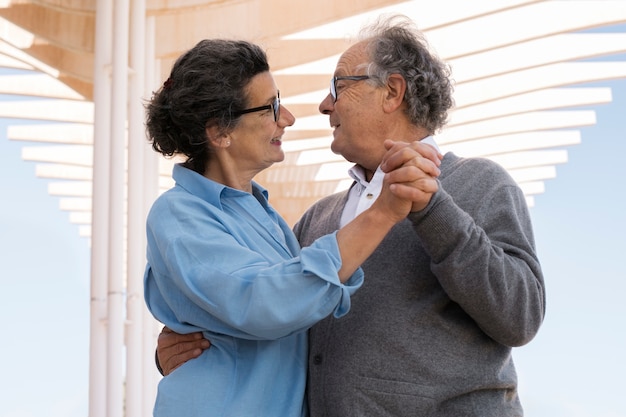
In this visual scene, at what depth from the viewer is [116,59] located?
422 inches

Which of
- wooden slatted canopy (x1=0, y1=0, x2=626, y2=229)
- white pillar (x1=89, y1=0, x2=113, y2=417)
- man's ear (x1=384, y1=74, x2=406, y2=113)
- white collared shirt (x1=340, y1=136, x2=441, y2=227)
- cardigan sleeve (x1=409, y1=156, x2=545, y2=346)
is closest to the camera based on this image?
cardigan sleeve (x1=409, y1=156, x2=545, y2=346)

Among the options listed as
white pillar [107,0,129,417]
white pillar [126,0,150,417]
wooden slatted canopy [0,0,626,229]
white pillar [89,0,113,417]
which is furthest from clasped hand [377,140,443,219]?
white pillar [126,0,150,417]

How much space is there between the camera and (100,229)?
35.3 ft

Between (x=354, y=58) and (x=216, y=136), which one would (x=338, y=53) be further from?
(x=216, y=136)

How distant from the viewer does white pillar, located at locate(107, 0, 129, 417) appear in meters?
10.3

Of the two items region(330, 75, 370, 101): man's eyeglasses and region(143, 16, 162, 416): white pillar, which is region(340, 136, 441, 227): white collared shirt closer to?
region(330, 75, 370, 101): man's eyeglasses

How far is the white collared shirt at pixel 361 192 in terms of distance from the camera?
4.30 m

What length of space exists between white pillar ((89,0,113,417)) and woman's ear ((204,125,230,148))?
22.4 ft

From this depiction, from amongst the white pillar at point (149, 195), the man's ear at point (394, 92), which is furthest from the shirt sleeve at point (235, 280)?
the white pillar at point (149, 195)

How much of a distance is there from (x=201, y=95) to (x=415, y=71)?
106 cm

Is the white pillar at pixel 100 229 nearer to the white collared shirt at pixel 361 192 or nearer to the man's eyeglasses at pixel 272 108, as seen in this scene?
the white collared shirt at pixel 361 192

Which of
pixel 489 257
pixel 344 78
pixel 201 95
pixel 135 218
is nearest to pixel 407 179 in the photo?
Result: pixel 489 257

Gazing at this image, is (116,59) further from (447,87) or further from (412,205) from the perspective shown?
(412,205)

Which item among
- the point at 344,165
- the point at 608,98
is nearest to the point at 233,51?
the point at 608,98
